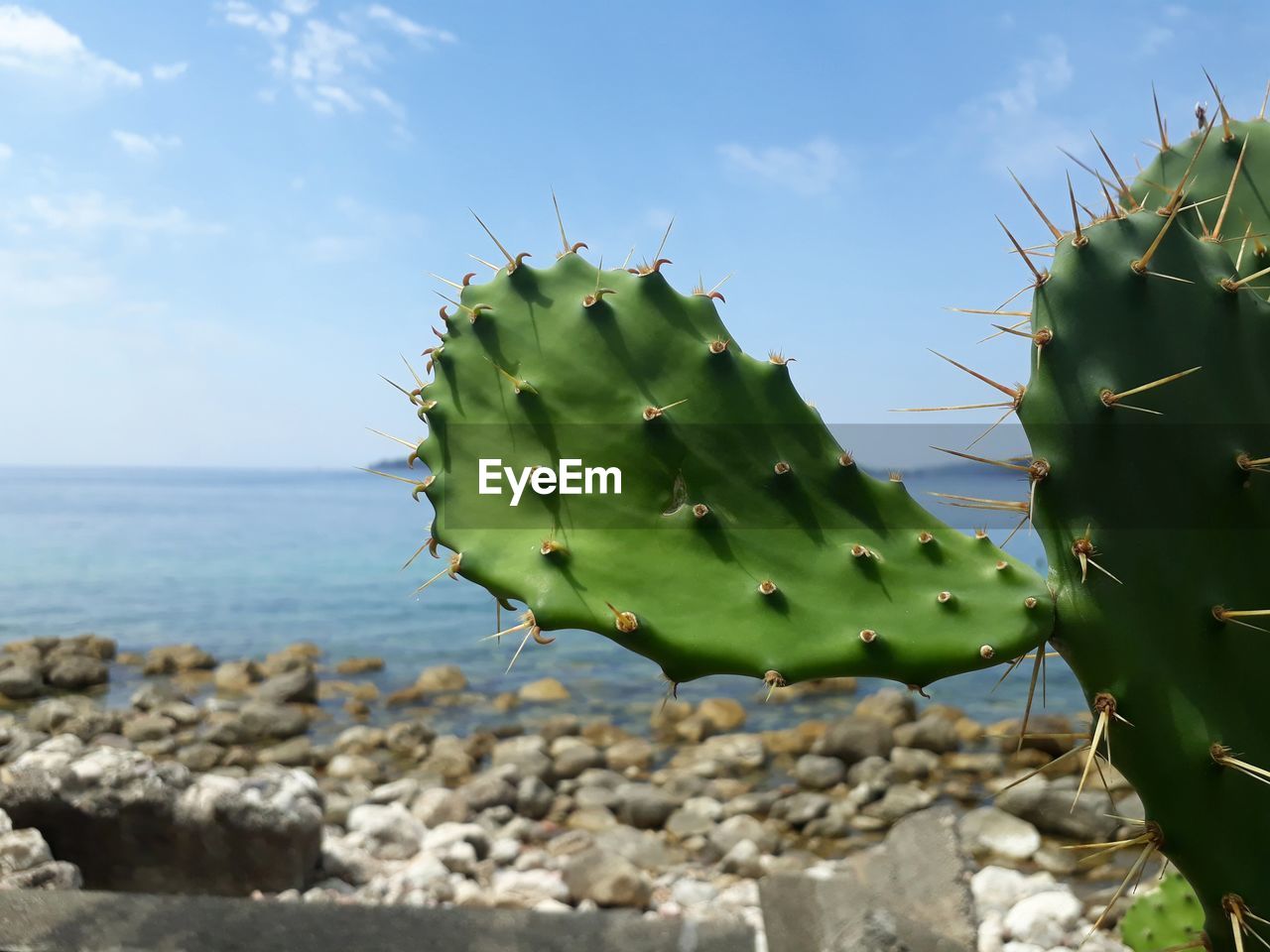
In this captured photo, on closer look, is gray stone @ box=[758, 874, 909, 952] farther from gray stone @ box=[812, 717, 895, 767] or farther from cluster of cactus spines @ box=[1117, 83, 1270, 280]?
gray stone @ box=[812, 717, 895, 767]

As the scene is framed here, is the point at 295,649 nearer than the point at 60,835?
No

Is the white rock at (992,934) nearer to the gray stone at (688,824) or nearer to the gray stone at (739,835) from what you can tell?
the gray stone at (739,835)

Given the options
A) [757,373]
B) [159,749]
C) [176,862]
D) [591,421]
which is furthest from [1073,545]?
[159,749]

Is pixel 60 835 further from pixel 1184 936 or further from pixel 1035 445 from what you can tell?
pixel 1035 445

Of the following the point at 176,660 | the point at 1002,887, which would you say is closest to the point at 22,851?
the point at 1002,887

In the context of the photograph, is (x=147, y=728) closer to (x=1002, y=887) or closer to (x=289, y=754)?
(x=289, y=754)

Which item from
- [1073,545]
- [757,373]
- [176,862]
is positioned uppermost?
[757,373]
